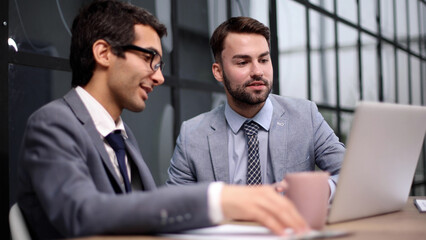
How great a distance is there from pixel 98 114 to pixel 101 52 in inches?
8.2

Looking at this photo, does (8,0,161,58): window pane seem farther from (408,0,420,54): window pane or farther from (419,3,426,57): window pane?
(419,3,426,57): window pane

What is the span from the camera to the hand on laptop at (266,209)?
974mm

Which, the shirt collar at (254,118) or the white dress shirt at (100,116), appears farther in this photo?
the shirt collar at (254,118)

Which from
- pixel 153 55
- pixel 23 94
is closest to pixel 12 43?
pixel 23 94

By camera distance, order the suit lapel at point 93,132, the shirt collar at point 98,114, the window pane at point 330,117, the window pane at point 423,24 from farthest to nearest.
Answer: the window pane at point 423,24
the window pane at point 330,117
the shirt collar at point 98,114
the suit lapel at point 93,132

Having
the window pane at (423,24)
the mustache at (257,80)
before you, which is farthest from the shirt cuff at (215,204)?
the window pane at (423,24)

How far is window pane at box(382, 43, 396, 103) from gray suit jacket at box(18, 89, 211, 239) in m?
7.59

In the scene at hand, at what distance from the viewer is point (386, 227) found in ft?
4.26

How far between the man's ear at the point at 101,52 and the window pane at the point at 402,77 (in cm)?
815

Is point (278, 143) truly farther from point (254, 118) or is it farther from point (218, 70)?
point (218, 70)

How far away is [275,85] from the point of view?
4996 mm

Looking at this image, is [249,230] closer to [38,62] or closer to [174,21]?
[38,62]

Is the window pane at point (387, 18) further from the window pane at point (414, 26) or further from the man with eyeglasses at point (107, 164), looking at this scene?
the man with eyeglasses at point (107, 164)

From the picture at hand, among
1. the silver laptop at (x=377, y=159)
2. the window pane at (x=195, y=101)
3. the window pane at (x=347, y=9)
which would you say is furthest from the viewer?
the window pane at (x=347, y=9)
